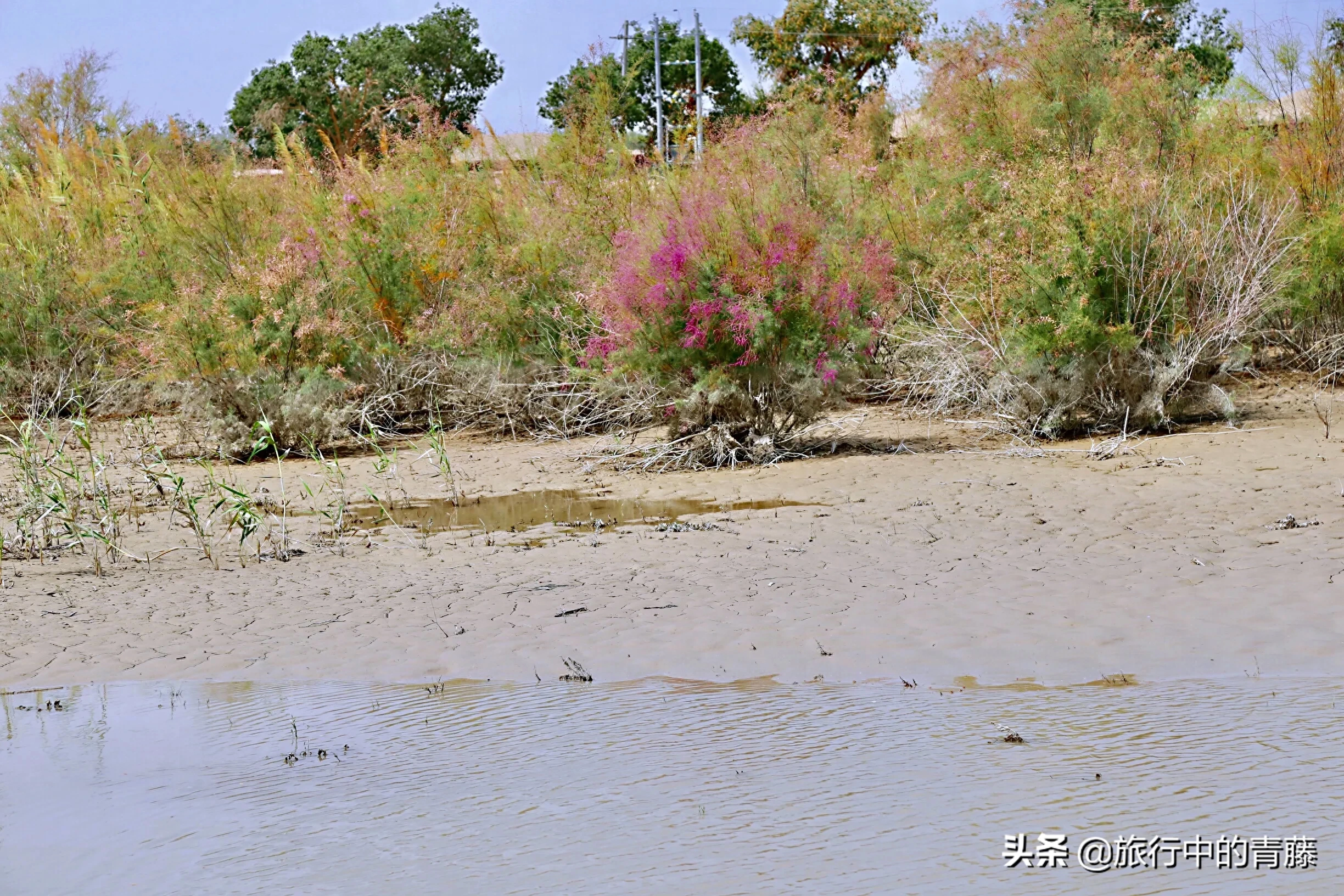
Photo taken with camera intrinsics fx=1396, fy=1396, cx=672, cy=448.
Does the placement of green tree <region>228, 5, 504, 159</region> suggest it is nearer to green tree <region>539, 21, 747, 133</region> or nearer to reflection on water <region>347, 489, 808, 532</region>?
green tree <region>539, 21, 747, 133</region>

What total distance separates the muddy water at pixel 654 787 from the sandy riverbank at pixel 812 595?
1.37ft

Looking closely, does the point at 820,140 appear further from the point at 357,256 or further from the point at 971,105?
the point at 357,256

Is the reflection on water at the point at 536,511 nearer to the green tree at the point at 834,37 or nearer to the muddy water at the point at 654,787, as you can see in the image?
the muddy water at the point at 654,787

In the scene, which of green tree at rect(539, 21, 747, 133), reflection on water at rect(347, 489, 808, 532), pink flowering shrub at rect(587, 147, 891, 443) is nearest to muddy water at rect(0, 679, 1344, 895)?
reflection on water at rect(347, 489, 808, 532)

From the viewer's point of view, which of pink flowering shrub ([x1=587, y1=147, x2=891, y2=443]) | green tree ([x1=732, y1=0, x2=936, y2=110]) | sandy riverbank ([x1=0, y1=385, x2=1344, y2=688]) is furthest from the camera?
green tree ([x1=732, y1=0, x2=936, y2=110])

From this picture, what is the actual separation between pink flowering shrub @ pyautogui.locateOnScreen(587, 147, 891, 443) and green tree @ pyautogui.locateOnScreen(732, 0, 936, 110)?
3352 cm

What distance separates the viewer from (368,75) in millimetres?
49375

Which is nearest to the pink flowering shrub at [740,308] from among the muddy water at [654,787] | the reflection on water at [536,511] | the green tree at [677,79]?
the reflection on water at [536,511]

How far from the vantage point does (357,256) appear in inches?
586

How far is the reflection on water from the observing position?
9.95 meters

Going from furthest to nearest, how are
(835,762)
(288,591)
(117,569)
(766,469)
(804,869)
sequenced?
(766,469) < (117,569) < (288,591) < (835,762) < (804,869)

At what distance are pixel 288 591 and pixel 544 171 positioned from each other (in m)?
8.39

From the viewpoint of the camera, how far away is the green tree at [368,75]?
52.5 metres

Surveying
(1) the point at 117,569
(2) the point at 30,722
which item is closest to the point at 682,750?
(2) the point at 30,722
